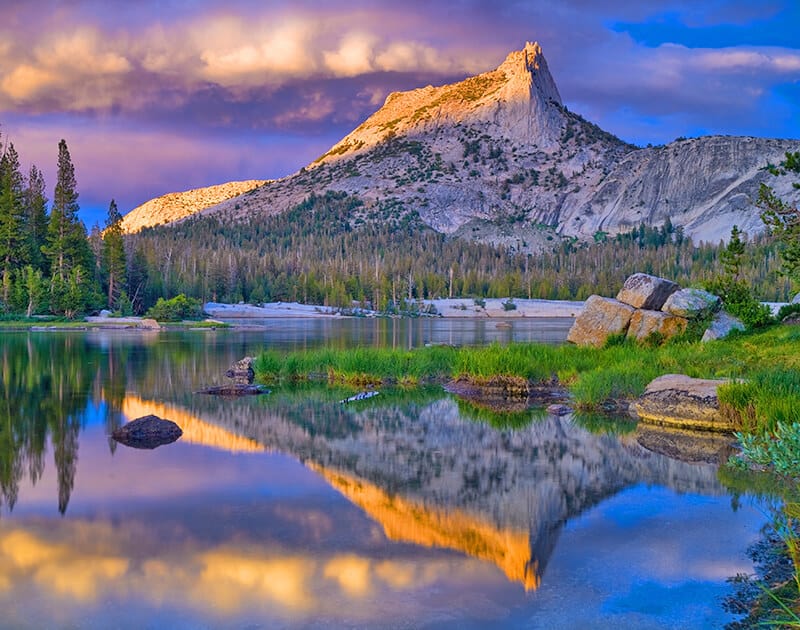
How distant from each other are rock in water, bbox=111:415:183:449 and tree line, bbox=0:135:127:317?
2759 inches

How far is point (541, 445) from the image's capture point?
18844 mm

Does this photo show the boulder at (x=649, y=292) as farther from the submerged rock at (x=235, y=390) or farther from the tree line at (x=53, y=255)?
the tree line at (x=53, y=255)

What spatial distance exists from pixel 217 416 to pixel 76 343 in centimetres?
3689

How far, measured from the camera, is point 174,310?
92.9m

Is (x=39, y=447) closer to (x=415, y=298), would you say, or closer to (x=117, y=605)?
(x=117, y=605)

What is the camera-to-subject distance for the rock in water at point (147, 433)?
19375 millimetres

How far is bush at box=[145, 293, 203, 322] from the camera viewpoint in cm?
9238

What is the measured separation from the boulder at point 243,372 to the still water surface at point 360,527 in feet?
A: 30.7

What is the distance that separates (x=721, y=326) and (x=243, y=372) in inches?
793

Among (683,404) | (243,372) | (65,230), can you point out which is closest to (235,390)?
(243,372)

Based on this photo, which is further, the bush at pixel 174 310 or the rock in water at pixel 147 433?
the bush at pixel 174 310

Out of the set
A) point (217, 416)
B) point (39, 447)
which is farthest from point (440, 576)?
point (217, 416)

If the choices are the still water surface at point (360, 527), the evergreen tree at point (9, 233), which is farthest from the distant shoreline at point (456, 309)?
the still water surface at point (360, 527)

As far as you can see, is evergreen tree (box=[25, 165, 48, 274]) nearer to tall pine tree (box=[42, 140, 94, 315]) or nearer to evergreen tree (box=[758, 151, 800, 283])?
tall pine tree (box=[42, 140, 94, 315])
